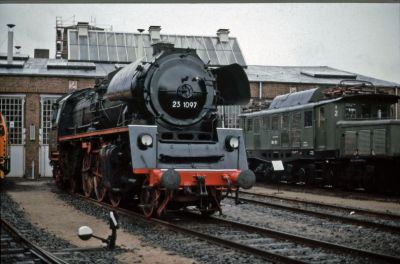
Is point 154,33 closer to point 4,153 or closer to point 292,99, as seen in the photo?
point 4,153

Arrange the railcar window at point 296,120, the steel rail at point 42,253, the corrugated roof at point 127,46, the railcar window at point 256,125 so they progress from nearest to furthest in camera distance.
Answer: the steel rail at point 42,253 < the corrugated roof at point 127,46 < the railcar window at point 296,120 < the railcar window at point 256,125

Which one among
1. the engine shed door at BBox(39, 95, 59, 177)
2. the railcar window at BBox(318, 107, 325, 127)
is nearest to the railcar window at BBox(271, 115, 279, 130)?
the railcar window at BBox(318, 107, 325, 127)

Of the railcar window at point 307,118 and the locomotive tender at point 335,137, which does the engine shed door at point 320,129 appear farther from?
the railcar window at point 307,118

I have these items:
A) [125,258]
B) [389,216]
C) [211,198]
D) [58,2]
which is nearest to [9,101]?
[58,2]

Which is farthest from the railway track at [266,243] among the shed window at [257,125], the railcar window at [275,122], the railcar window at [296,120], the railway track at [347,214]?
the shed window at [257,125]

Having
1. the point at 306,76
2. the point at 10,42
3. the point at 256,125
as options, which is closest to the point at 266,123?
the point at 256,125

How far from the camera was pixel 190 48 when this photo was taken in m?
9.40

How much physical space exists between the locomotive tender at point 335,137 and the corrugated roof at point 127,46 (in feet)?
14.0

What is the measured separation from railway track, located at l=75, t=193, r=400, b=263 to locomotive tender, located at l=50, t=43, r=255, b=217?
1.28ft

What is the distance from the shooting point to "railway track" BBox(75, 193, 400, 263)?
6.38 m

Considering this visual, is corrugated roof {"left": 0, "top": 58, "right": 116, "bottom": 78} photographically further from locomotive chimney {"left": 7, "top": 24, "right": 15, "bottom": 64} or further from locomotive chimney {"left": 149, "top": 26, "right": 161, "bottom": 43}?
locomotive chimney {"left": 149, "top": 26, "right": 161, "bottom": 43}

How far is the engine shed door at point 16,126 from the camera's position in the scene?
7528 mm

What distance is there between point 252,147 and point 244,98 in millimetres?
10506

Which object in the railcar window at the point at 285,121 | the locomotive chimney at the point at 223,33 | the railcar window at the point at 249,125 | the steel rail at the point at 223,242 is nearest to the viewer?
the steel rail at the point at 223,242
